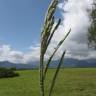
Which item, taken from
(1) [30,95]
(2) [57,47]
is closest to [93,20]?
(1) [30,95]

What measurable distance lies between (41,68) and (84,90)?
30.2 m

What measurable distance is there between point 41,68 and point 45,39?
0.71 feet

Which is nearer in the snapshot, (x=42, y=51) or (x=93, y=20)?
(x=42, y=51)

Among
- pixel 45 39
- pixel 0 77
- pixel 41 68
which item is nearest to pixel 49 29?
pixel 45 39

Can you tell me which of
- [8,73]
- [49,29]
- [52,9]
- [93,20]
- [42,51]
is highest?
[93,20]

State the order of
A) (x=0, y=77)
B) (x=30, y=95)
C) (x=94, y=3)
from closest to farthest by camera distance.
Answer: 1. (x=30, y=95)
2. (x=94, y=3)
3. (x=0, y=77)

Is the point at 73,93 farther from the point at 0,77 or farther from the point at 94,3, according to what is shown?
the point at 0,77

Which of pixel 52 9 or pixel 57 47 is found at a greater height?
pixel 52 9

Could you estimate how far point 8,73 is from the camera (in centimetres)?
5859

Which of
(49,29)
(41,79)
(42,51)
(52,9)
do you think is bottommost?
(41,79)

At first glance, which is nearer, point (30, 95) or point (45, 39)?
point (45, 39)

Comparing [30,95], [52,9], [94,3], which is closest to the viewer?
[52,9]

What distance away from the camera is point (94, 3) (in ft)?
163

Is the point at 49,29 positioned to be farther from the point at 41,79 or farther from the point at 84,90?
the point at 84,90
